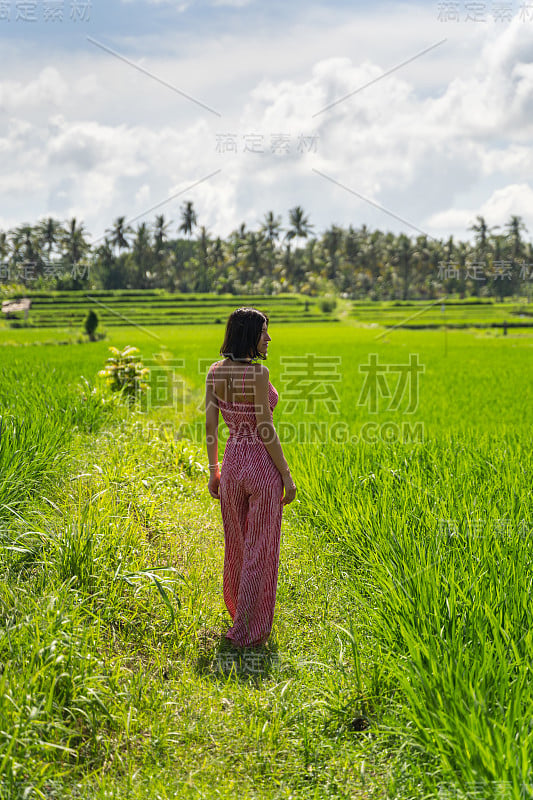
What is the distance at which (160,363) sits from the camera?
14.0 meters

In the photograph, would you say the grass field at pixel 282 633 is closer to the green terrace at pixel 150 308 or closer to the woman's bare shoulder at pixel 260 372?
the woman's bare shoulder at pixel 260 372

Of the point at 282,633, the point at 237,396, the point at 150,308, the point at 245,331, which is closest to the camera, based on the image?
the point at 245,331

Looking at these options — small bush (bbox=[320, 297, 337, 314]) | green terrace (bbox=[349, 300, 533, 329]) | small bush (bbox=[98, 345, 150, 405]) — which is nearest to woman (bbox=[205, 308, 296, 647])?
small bush (bbox=[98, 345, 150, 405])

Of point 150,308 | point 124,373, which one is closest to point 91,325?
point 150,308

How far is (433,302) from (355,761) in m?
48.0

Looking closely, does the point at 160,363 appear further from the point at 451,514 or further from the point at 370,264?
the point at 370,264

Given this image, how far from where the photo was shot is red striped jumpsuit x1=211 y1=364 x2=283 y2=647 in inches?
99.7

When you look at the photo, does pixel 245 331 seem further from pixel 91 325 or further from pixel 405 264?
pixel 405 264

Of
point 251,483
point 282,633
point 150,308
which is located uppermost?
point 150,308

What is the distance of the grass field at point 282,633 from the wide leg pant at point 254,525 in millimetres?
120

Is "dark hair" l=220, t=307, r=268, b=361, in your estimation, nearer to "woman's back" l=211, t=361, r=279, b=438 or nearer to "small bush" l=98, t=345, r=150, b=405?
"woman's back" l=211, t=361, r=279, b=438

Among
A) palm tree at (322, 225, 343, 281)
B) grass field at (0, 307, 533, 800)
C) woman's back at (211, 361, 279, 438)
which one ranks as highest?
palm tree at (322, 225, 343, 281)

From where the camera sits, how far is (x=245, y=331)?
2.39m

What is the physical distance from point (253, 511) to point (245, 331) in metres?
0.74
